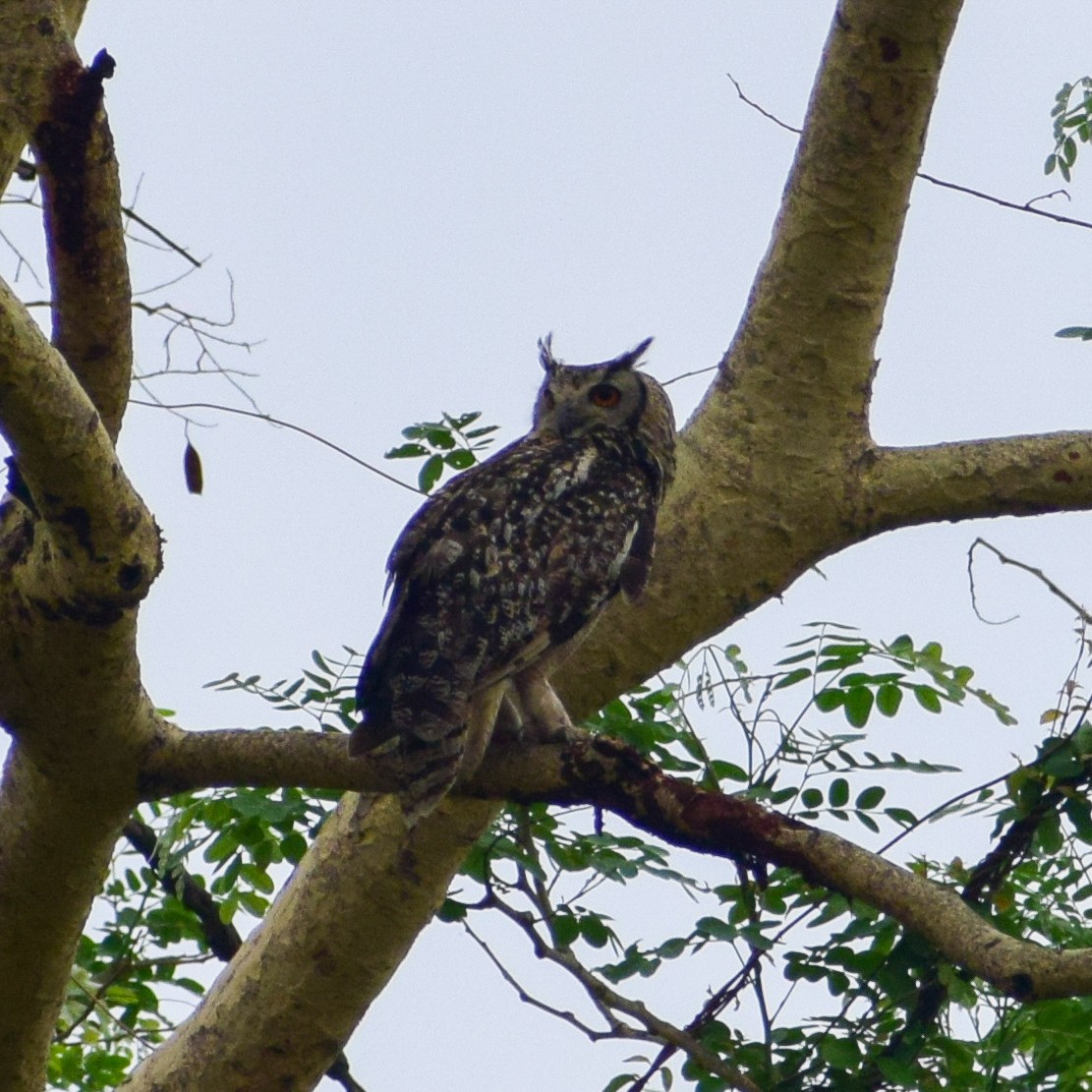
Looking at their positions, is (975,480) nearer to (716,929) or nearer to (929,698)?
(929,698)

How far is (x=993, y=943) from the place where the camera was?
2387 mm

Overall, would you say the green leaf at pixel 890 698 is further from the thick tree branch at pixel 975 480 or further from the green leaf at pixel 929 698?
the thick tree branch at pixel 975 480

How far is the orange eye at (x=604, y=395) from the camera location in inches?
187

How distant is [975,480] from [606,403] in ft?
4.61

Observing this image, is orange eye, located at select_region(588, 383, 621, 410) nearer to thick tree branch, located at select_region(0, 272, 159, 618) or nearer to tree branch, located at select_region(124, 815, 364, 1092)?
tree branch, located at select_region(124, 815, 364, 1092)

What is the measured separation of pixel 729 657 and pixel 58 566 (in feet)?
7.01

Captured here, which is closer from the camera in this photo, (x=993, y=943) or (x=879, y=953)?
(x=993, y=943)

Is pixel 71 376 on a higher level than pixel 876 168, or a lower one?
lower

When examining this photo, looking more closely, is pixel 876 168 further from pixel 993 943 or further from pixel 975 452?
pixel 993 943

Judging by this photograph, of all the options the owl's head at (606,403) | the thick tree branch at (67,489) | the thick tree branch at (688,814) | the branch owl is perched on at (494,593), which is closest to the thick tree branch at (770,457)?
the branch owl is perched on at (494,593)

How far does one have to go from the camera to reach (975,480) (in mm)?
3609

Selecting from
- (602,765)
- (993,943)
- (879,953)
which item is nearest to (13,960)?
(602,765)

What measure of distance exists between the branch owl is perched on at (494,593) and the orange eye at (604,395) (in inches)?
11.9

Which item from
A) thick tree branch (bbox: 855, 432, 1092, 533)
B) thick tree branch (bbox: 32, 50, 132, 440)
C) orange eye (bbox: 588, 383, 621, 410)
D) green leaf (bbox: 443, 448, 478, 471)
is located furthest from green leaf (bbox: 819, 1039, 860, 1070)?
orange eye (bbox: 588, 383, 621, 410)
